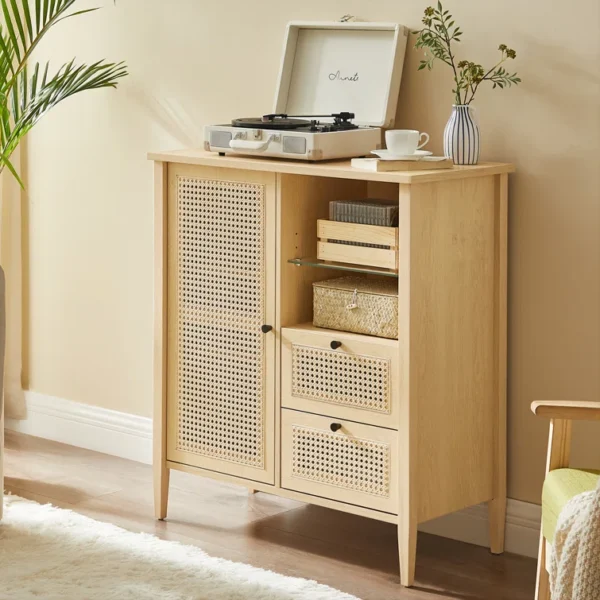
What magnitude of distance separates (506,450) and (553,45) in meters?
1.11

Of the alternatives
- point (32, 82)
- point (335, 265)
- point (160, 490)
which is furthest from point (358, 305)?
point (32, 82)

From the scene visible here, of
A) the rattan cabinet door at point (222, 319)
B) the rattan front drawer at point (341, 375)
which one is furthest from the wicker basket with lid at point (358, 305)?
the rattan cabinet door at point (222, 319)

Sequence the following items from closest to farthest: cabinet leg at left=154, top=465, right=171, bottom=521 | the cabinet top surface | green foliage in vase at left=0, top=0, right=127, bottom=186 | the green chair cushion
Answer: the green chair cushion → the cabinet top surface → cabinet leg at left=154, top=465, right=171, bottom=521 → green foliage in vase at left=0, top=0, right=127, bottom=186

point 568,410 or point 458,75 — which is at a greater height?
point 458,75

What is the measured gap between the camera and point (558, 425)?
8.11ft

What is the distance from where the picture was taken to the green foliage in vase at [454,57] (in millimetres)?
3057

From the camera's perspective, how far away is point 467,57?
10.4 feet

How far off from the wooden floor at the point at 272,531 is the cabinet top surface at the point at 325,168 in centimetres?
105

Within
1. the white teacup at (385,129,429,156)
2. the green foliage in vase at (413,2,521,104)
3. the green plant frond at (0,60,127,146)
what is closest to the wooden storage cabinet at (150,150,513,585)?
the white teacup at (385,129,429,156)

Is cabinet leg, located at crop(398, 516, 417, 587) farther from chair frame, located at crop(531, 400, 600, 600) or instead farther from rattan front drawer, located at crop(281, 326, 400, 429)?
chair frame, located at crop(531, 400, 600, 600)

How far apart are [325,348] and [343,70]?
865 mm

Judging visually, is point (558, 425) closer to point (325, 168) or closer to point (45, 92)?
point (325, 168)

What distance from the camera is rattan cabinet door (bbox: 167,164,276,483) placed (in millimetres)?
3137

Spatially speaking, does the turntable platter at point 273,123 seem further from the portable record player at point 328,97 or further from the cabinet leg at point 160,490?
the cabinet leg at point 160,490
